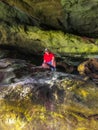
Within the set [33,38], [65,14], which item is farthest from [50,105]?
[33,38]

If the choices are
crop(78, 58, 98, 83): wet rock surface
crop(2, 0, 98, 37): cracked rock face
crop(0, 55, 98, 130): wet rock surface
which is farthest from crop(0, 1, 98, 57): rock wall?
crop(0, 55, 98, 130): wet rock surface

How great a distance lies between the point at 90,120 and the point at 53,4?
12788 millimetres

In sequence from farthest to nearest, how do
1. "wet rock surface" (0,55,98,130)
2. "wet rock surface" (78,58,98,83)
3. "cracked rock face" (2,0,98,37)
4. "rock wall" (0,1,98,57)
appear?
"rock wall" (0,1,98,57) < "wet rock surface" (78,58,98,83) < "cracked rock face" (2,0,98,37) < "wet rock surface" (0,55,98,130)

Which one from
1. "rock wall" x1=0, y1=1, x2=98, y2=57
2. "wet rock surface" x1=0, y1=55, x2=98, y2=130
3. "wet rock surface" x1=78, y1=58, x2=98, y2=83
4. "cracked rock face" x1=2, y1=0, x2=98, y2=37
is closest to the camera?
"wet rock surface" x1=0, y1=55, x2=98, y2=130

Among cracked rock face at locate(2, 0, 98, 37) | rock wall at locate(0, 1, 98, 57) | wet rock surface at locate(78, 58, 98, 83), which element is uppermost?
cracked rock face at locate(2, 0, 98, 37)

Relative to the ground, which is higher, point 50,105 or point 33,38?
point 33,38

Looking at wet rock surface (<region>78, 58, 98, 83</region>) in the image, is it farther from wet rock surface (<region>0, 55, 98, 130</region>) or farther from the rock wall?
wet rock surface (<region>0, 55, 98, 130</region>)

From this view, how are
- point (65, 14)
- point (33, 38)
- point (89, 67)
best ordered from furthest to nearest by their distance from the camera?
point (33, 38), point (65, 14), point (89, 67)

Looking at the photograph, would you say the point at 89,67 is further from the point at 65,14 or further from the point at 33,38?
the point at 33,38

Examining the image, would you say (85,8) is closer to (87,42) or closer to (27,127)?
(87,42)

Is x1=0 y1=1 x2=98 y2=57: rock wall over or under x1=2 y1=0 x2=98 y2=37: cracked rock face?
under

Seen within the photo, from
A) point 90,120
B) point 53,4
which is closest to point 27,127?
point 90,120

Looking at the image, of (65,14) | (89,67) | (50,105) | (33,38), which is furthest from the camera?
(33,38)

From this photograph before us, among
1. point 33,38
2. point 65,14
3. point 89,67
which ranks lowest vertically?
point 89,67
